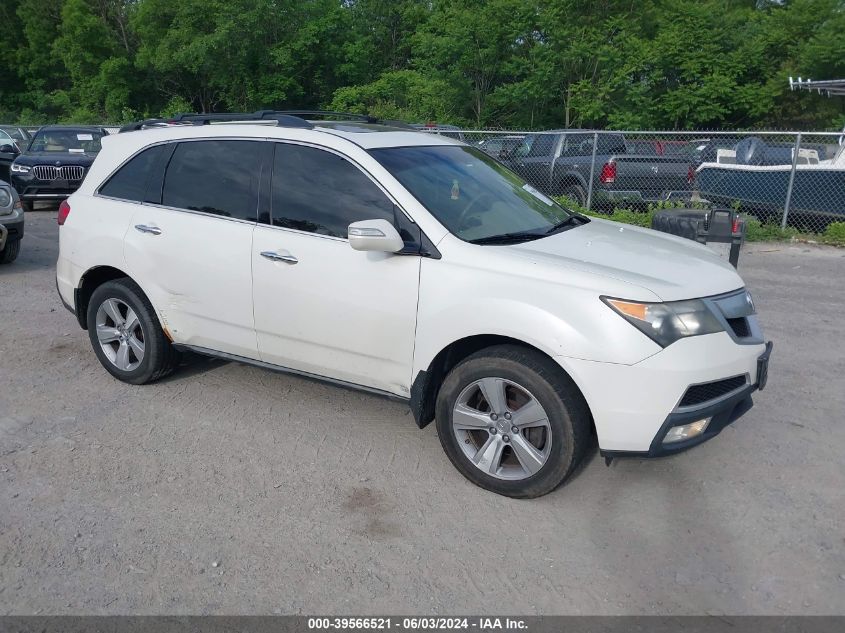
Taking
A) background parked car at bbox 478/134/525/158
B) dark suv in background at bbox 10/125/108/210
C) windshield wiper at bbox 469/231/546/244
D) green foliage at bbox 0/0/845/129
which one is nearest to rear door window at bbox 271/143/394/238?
windshield wiper at bbox 469/231/546/244

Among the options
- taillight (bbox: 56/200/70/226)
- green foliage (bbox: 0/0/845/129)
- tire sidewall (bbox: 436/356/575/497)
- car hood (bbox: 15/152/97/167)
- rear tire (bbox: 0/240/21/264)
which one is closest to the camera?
tire sidewall (bbox: 436/356/575/497)

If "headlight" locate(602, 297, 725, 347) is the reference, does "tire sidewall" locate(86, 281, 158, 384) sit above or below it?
below

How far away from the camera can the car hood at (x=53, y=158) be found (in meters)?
14.1

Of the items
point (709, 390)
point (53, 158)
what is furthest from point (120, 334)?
point (53, 158)

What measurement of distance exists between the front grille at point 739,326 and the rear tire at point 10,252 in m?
8.67

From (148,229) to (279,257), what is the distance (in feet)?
3.77

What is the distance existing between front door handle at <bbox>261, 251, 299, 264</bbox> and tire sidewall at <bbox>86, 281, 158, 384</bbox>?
1.15 metres

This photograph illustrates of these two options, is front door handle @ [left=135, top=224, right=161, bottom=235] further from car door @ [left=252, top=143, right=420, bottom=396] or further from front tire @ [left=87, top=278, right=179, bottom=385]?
car door @ [left=252, top=143, right=420, bottom=396]

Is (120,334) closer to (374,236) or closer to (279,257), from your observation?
(279,257)

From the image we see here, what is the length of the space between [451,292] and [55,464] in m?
2.42

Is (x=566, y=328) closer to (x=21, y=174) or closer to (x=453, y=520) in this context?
(x=453, y=520)

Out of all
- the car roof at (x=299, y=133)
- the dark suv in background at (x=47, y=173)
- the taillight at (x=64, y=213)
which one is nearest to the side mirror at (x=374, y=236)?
the car roof at (x=299, y=133)

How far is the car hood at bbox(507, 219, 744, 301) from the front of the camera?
3.48m

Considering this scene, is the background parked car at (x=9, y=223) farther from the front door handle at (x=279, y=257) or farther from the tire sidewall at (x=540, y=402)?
the tire sidewall at (x=540, y=402)
